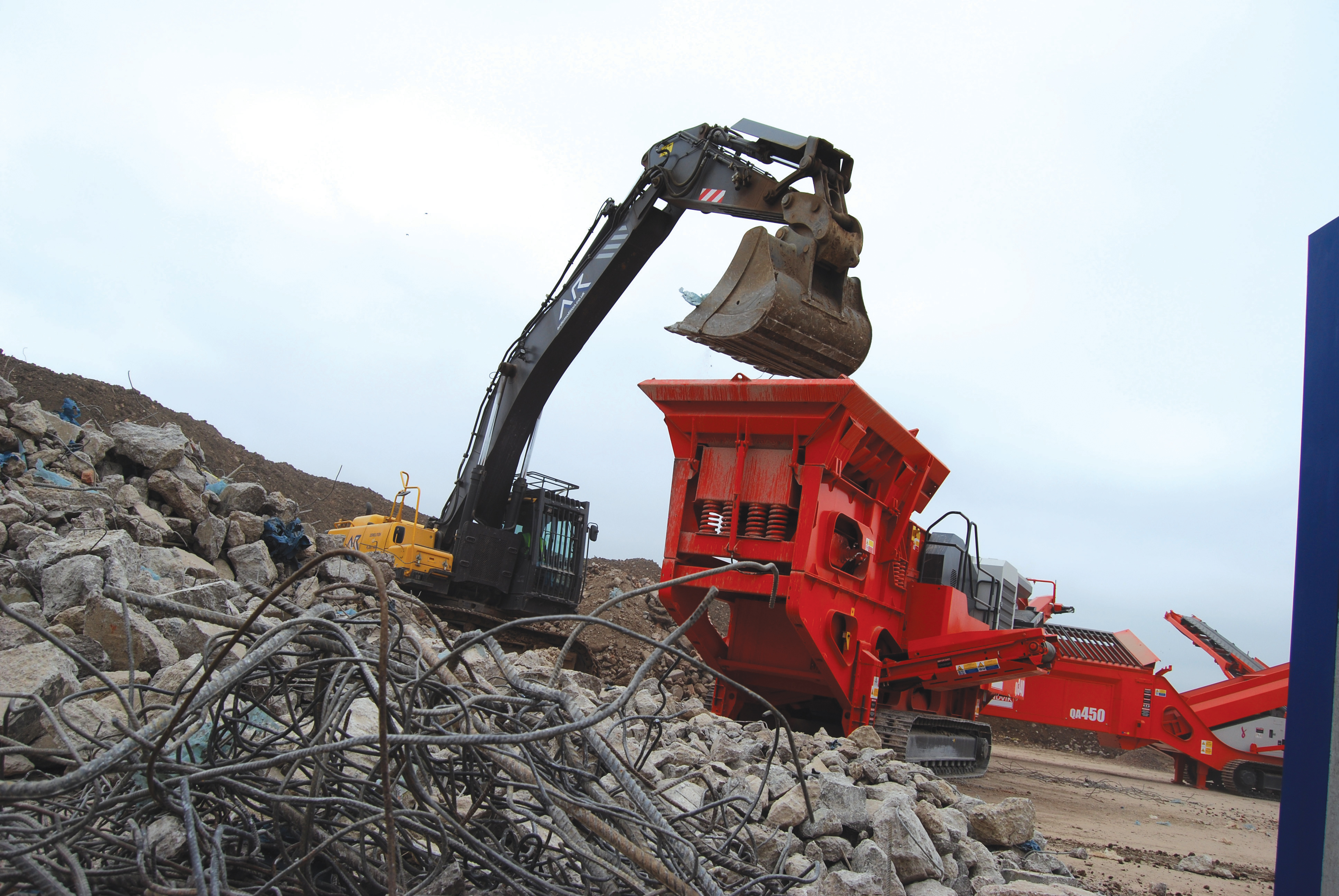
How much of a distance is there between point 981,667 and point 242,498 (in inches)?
250

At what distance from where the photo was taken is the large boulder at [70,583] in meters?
3.80

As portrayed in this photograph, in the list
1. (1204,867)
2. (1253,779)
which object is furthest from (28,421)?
(1253,779)

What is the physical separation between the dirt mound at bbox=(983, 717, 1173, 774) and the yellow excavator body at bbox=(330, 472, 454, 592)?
13.4 meters

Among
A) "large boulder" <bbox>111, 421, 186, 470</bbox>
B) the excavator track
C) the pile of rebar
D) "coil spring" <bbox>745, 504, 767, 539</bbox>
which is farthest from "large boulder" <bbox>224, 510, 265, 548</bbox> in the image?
the excavator track

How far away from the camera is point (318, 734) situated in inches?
71.5

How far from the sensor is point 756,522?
5762 mm

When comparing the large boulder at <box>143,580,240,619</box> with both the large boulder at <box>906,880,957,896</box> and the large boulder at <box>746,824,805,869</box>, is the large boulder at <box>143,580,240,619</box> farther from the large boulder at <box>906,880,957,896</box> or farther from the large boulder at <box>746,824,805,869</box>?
the large boulder at <box>906,880,957,896</box>

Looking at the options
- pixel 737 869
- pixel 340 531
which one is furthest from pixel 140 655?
pixel 340 531

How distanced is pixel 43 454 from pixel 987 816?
303 inches

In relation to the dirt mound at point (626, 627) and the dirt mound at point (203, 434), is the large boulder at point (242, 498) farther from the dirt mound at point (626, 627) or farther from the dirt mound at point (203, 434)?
the dirt mound at point (203, 434)

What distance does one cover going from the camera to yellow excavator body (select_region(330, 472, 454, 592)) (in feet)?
28.1

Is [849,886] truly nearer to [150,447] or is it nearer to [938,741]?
[938,741]

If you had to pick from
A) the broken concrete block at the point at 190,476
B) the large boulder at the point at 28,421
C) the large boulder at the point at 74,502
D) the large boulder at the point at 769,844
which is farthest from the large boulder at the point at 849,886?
the large boulder at the point at 28,421

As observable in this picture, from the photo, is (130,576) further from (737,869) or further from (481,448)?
(481,448)
